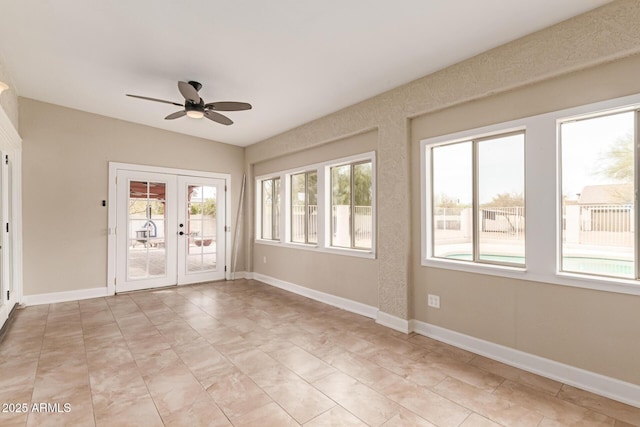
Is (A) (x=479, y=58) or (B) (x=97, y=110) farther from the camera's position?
(B) (x=97, y=110)

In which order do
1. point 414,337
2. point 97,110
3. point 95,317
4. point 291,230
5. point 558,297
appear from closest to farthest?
point 558,297 < point 414,337 < point 95,317 < point 97,110 < point 291,230

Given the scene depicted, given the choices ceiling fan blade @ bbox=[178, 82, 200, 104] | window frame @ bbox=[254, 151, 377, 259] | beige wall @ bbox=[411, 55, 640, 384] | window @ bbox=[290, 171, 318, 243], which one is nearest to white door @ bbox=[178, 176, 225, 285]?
window frame @ bbox=[254, 151, 377, 259]

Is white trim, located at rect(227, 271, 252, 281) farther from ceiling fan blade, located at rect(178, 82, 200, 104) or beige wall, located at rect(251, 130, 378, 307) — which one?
ceiling fan blade, located at rect(178, 82, 200, 104)

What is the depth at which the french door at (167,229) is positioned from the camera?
539 cm

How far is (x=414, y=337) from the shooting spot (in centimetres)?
344

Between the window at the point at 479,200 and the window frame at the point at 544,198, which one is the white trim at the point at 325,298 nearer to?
the window at the point at 479,200

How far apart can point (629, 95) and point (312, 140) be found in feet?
11.8

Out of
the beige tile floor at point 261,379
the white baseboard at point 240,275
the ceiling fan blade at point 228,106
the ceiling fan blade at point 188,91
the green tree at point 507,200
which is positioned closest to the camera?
the beige tile floor at point 261,379

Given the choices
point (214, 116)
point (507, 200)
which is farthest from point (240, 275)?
point (507, 200)

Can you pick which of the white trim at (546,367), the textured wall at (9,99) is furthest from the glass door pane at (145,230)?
the white trim at (546,367)

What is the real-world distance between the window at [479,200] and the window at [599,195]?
1.12 ft

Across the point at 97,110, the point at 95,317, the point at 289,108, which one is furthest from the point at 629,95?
the point at 97,110

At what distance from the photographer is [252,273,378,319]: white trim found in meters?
4.17

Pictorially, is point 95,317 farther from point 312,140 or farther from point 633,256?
point 633,256
